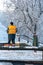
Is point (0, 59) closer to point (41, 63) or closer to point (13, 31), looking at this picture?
point (41, 63)

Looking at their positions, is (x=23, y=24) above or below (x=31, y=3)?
below

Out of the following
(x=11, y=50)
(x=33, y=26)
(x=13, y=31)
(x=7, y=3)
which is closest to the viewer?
(x=11, y=50)

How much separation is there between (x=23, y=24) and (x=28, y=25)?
1.48 ft

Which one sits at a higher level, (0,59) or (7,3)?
(7,3)

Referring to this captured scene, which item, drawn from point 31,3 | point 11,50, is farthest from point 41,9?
point 11,50

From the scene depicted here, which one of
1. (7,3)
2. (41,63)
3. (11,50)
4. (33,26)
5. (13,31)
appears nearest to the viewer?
(41,63)

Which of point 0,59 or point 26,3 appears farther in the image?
point 26,3

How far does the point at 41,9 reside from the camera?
89.2 feet

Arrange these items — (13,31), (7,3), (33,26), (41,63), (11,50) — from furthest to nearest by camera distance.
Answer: (7,3)
(33,26)
(13,31)
(11,50)
(41,63)

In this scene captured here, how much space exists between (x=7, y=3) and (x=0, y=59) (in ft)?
55.7

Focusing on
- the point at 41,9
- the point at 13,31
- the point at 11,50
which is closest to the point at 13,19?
the point at 41,9

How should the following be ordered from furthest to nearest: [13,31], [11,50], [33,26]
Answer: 1. [33,26]
2. [13,31]
3. [11,50]

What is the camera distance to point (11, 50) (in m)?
13.2

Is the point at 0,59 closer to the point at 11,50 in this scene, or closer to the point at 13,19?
the point at 11,50
